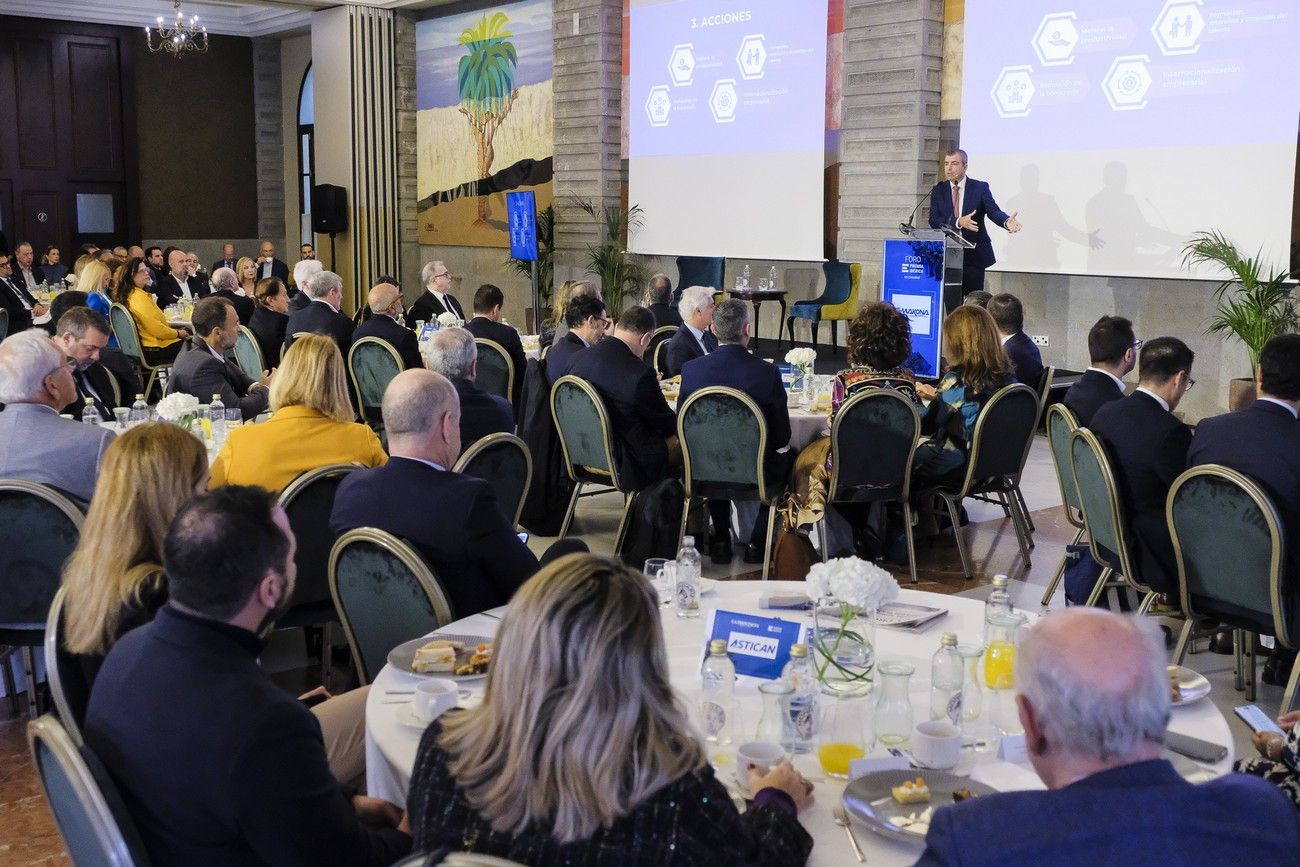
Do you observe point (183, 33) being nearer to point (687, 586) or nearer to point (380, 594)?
point (380, 594)

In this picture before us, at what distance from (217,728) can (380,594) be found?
117cm

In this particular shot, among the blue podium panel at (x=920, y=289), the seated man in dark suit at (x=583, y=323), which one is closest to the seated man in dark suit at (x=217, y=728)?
the seated man in dark suit at (x=583, y=323)

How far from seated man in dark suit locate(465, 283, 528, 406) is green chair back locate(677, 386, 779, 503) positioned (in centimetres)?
215

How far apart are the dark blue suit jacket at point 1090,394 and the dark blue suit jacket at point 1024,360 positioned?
136cm

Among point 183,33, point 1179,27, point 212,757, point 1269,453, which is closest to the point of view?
point 212,757

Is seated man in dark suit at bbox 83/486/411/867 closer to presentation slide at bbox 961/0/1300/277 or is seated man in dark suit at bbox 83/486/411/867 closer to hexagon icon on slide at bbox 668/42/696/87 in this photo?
presentation slide at bbox 961/0/1300/277

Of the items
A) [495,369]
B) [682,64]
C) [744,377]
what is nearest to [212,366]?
[495,369]

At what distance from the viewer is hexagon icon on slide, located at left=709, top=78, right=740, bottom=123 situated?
12.8 m

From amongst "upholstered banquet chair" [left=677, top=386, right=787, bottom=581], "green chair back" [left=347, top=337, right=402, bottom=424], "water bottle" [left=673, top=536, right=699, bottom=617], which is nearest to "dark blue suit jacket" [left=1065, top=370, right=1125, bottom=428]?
"upholstered banquet chair" [left=677, top=386, right=787, bottom=581]

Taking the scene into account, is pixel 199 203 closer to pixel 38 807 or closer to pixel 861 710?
pixel 38 807

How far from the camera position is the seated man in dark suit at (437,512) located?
10.3 ft

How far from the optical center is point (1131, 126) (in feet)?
30.7

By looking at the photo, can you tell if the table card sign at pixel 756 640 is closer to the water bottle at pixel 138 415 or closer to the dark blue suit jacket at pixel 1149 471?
the dark blue suit jacket at pixel 1149 471

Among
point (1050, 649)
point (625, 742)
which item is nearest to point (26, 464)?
point (625, 742)
